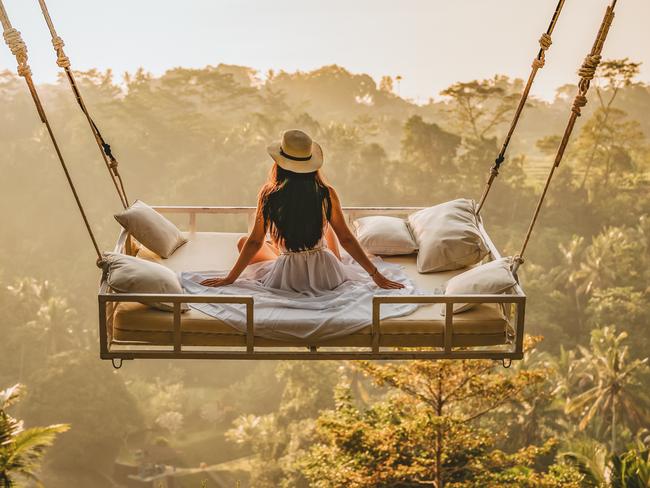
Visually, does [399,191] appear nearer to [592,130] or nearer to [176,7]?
[592,130]

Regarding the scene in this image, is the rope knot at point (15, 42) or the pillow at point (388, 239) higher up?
the rope knot at point (15, 42)

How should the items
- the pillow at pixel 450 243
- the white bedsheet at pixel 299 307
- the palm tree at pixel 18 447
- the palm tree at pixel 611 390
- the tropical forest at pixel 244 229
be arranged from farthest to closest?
the tropical forest at pixel 244 229 → the palm tree at pixel 611 390 → the palm tree at pixel 18 447 → the pillow at pixel 450 243 → the white bedsheet at pixel 299 307

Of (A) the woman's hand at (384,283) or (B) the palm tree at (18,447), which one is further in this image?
(B) the palm tree at (18,447)

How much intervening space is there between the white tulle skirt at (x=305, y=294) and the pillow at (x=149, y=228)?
0.56 metres

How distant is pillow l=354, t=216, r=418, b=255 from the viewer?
4730mm

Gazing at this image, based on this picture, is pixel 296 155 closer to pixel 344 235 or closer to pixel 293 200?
pixel 293 200

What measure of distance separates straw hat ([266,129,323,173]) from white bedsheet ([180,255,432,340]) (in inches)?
22.7

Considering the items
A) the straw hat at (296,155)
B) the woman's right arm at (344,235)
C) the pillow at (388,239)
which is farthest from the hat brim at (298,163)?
the pillow at (388,239)

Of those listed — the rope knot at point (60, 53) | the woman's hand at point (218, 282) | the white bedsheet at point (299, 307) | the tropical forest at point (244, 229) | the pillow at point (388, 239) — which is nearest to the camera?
the white bedsheet at point (299, 307)

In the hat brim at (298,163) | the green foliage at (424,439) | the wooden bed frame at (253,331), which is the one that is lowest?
the green foliage at (424,439)

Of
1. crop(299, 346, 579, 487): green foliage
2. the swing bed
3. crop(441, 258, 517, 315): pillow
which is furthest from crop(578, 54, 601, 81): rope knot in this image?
crop(299, 346, 579, 487): green foliage

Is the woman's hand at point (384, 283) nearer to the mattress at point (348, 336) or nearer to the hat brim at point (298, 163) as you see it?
the mattress at point (348, 336)

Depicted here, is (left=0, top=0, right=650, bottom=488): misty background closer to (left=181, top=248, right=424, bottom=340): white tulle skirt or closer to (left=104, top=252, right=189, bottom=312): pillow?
(left=181, top=248, right=424, bottom=340): white tulle skirt

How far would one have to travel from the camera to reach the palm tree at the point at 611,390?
21.7 meters
